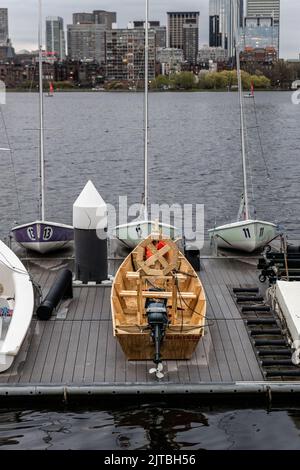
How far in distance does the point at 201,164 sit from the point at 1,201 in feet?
83.3

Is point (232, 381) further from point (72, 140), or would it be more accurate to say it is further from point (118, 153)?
point (72, 140)

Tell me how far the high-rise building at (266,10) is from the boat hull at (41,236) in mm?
129141

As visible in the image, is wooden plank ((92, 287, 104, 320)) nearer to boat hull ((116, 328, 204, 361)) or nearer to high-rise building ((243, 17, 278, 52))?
boat hull ((116, 328, 204, 361))

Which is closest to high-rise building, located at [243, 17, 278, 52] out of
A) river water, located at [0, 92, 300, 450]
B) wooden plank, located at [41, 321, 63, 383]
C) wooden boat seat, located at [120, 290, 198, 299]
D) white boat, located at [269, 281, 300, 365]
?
river water, located at [0, 92, 300, 450]

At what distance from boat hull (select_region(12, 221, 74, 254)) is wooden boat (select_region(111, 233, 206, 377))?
5.19m

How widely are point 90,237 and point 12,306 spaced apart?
3252 millimetres

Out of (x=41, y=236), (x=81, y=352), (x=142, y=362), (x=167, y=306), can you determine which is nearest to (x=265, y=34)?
(x=41, y=236)

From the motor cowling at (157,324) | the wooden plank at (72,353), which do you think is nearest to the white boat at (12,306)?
the wooden plank at (72,353)

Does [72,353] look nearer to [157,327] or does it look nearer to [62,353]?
[62,353]

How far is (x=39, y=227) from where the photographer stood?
2539cm

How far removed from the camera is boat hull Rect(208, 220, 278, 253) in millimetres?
25375

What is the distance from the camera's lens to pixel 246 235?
25.4 metres
